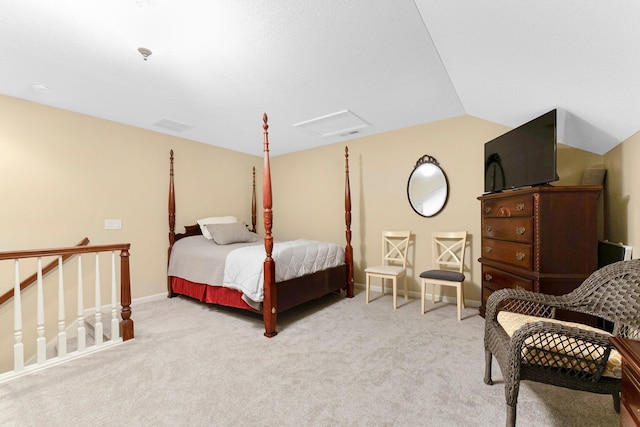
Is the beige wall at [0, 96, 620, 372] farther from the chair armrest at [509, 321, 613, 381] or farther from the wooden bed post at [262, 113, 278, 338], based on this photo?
the chair armrest at [509, 321, 613, 381]

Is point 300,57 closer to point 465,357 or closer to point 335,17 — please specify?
point 335,17

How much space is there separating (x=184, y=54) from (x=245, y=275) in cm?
205

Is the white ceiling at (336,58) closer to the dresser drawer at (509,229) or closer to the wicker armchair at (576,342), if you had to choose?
the dresser drawer at (509,229)

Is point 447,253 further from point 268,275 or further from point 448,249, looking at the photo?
point 268,275

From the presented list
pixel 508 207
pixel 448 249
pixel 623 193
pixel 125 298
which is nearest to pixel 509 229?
pixel 508 207

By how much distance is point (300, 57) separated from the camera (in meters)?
2.17

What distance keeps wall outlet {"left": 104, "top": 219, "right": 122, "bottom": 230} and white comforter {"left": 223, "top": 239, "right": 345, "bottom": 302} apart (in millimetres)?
1666

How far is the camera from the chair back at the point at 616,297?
1392 mm

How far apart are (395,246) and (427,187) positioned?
93cm

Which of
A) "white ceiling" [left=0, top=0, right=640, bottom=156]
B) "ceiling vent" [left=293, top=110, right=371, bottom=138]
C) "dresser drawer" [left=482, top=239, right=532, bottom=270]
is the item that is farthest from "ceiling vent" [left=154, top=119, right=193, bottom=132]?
"dresser drawer" [left=482, top=239, right=532, bottom=270]

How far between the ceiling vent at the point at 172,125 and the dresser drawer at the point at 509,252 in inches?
159

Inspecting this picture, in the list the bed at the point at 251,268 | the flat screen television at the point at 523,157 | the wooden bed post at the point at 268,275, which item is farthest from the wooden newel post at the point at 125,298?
the flat screen television at the point at 523,157

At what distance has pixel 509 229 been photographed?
2.53m

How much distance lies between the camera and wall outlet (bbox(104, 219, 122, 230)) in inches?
134
